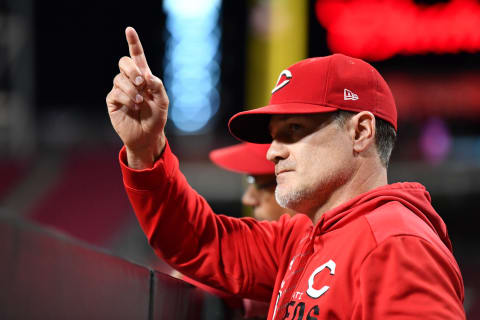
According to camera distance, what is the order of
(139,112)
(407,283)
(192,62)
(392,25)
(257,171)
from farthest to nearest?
1. (192,62)
2. (392,25)
3. (257,171)
4. (139,112)
5. (407,283)

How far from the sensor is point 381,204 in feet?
4.37

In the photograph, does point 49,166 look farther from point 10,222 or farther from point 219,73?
point 10,222

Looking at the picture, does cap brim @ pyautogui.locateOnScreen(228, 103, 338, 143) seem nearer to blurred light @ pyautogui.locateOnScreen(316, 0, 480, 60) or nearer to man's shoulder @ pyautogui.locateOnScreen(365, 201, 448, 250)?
man's shoulder @ pyautogui.locateOnScreen(365, 201, 448, 250)

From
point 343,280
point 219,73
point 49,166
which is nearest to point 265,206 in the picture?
point 343,280

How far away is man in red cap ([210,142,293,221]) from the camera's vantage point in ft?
6.89

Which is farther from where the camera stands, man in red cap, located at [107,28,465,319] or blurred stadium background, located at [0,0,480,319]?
blurred stadium background, located at [0,0,480,319]

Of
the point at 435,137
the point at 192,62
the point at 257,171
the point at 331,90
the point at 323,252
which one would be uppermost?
the point at 331,90

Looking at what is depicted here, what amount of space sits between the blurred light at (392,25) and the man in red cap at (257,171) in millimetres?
5268

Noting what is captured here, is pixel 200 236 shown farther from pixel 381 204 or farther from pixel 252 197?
pixel 381 204

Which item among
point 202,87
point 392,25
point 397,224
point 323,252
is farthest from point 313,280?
point 202,87

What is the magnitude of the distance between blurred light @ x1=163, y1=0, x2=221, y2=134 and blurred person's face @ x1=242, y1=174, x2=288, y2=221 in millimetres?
8889

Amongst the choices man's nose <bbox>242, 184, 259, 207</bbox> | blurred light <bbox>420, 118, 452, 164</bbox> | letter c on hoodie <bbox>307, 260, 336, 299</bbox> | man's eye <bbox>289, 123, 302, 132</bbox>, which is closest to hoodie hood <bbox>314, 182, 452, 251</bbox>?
letter c on hoodie <bbox>307, 260, 336, 299</bbox>

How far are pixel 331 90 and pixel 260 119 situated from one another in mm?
266

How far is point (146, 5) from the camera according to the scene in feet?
40.9
